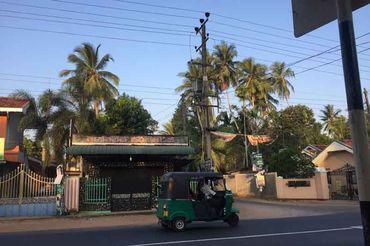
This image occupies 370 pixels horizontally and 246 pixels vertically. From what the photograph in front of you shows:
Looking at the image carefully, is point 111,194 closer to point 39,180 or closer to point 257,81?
point 39,180

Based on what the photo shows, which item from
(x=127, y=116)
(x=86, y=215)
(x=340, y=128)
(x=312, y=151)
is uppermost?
(x=340, y=128)

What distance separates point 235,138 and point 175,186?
28.6 meters

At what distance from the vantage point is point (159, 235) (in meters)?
13.3

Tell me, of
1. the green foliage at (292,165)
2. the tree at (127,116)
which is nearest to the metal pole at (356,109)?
the green foliage at (292,165)

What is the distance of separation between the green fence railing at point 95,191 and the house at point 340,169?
52.0 ft

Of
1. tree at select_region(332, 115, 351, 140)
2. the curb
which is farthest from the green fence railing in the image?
tree at select_region(332, 115, 351, 140)

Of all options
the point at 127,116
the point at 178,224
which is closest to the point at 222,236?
the point at 178,224

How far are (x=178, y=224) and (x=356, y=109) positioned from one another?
1249 centimetres

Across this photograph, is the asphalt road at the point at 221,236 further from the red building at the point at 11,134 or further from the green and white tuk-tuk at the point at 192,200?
the red building at the point at 11,134

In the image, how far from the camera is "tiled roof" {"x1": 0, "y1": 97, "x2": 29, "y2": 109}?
90.7ft

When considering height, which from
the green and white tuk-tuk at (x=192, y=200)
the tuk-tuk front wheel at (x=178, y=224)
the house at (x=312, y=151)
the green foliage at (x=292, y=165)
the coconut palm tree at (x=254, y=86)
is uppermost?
the coconut palm tree at (x=254, y=86)

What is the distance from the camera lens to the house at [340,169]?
30.7 m

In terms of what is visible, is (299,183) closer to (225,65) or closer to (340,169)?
(340,169)

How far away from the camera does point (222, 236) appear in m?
12.5
